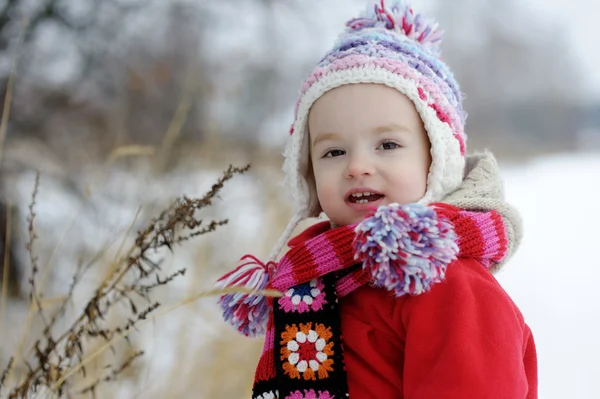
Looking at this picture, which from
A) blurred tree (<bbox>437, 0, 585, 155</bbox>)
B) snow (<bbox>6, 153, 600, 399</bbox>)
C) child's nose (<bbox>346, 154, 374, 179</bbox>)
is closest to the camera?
child's nose (<bbox>346, 154, 374, 179</bbox>)

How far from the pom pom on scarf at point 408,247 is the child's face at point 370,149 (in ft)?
0.55

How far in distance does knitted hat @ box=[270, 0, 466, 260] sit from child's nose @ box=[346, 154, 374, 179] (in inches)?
5.1

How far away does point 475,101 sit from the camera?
29.9 feet

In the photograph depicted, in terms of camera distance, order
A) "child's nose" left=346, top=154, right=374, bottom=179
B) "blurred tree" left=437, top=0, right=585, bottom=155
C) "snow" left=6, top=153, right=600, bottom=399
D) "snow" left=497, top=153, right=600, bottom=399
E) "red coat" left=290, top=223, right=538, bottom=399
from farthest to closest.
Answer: "blurred tree" left=437, top=0, right=585, bottom=155
"snow" left=497, top=153, right=600, bottom=399
"snow" left=6, top=153, right=600, bottom=399
"child's nose" left=346, top=154, right=374, bottom=179
"red coat" left=290, top=223, right=538, bottom=399

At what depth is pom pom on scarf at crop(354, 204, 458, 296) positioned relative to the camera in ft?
3.74

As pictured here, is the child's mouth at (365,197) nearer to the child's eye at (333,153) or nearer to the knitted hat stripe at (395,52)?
the child's eye at (333,153)

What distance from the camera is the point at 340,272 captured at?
1323mm

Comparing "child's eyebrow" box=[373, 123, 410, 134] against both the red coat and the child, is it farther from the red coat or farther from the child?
the red coat

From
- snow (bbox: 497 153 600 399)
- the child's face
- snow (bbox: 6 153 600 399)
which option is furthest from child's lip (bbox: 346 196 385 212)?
snow (bbox: 497 153 600 399)

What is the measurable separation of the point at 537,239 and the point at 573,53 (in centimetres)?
536

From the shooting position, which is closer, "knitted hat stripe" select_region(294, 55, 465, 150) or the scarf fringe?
the scarf fringe

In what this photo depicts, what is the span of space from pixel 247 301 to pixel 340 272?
230 mm

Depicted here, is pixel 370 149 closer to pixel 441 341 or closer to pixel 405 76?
pixel 405 76

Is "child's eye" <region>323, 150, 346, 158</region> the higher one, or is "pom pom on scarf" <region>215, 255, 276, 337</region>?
"child's eye" <region>323, 150, 346, 158</region>
